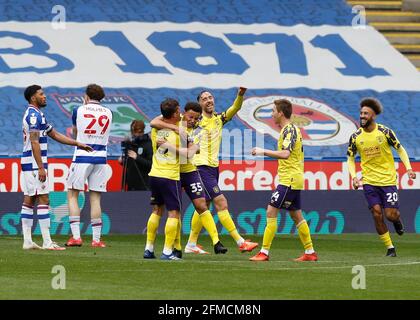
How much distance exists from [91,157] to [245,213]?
5.62 metres

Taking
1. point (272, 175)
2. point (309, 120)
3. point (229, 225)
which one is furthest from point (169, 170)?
point (309, 120)

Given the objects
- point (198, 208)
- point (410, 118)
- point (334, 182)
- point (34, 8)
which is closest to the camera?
point (198, 208)

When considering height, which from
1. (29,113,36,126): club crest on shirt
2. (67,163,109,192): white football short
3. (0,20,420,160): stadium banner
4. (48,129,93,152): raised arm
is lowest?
(67,163,109,192): white football short

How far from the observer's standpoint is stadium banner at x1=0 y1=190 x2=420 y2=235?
21000 mm

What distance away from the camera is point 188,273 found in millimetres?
12664

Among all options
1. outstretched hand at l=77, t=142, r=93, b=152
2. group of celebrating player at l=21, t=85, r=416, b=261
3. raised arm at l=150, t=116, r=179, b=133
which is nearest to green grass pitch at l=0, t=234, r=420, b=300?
group of celebrating player at l=21, t=85, r=416, b=261

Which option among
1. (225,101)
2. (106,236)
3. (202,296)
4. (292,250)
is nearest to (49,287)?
(202,296)

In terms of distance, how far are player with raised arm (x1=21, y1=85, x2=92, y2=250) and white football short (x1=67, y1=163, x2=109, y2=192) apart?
913 mm

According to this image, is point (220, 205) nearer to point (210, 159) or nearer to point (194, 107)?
point (210, 159)

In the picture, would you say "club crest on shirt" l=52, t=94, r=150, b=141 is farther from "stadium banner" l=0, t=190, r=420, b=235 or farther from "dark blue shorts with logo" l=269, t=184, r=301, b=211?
"dark blue shorts with logo" l=269, t=184, r=301, b=211

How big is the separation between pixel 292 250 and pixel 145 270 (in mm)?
4524

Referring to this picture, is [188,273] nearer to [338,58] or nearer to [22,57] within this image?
[22,57]

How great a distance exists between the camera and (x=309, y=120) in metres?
28.0

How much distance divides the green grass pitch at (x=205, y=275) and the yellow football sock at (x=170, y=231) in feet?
0.83
